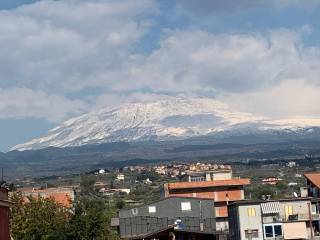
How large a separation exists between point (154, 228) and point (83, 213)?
19406mm

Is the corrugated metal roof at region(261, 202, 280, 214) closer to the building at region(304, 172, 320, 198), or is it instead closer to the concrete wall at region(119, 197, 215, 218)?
the building at region(304, 172, 320, 198)

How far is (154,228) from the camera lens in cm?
9331

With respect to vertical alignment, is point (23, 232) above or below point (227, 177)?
below

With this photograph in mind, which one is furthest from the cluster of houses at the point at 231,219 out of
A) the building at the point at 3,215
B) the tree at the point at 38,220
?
the building at the point at 3,215

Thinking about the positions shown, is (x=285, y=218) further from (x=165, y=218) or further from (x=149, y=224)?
(x=165, y=218)

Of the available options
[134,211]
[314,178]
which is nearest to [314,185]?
[314,178]

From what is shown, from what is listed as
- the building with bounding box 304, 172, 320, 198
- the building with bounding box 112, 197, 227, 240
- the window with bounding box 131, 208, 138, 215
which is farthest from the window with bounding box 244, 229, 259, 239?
the window with bounding box 131, 208, 138, 215

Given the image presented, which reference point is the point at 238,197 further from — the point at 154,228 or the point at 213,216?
the point at 154,228

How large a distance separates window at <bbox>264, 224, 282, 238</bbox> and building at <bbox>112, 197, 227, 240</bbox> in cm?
467

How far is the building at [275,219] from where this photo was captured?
81312 millimetres

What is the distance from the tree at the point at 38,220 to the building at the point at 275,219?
58.9ft

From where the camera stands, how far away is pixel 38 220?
75.6 m

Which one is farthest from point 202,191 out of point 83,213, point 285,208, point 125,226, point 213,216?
→ point 83,213

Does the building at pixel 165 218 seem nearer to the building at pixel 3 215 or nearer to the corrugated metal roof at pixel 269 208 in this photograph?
the corrugated metal roof at pixel 269 208
